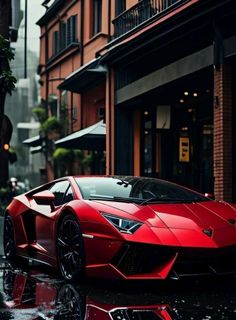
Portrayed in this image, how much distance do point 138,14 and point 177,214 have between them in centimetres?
975

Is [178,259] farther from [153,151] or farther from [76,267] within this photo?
[153,151]

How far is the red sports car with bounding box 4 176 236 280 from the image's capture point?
5336mm

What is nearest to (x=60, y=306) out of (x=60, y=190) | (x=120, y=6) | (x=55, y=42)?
(x=60, y=190)

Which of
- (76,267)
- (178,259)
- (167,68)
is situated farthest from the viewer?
(167,68)

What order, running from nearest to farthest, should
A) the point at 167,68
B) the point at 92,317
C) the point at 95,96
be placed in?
the point at 92,317 < the point at 167,68 < the point at 95,96

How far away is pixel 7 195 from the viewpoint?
2136 cm

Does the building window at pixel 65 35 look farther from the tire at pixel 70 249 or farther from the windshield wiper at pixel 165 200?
the tire at pixel 70 249

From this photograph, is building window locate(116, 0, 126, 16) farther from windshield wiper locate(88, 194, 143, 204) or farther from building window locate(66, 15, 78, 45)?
windshield wiper locate(88, 194, 143, 204)

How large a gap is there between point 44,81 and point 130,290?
2286cm

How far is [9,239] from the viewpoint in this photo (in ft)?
26.5

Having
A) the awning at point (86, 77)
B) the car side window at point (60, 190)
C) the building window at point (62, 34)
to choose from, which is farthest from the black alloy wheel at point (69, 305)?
the building window at point (62, 34)

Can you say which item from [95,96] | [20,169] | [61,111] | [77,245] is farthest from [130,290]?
[20,169]

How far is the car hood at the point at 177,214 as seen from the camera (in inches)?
220

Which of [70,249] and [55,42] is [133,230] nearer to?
[70,249]
